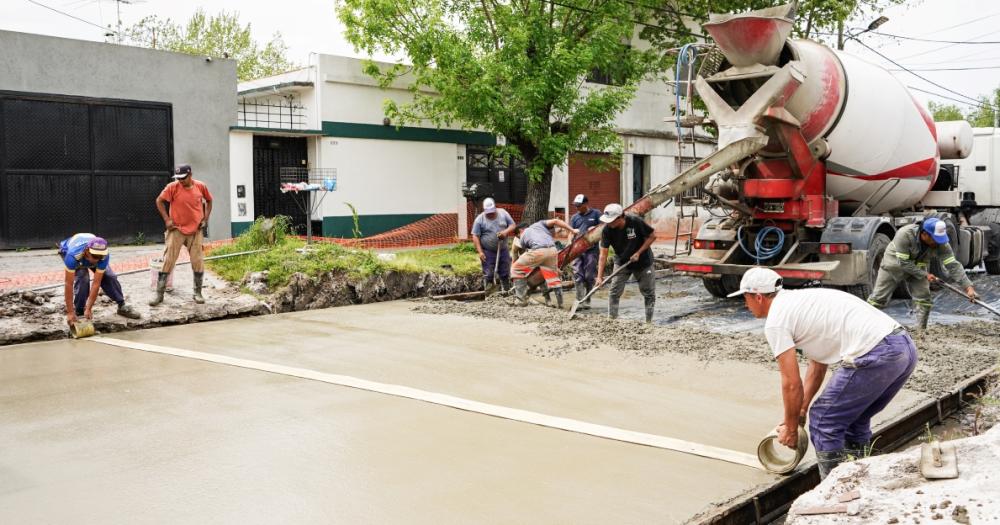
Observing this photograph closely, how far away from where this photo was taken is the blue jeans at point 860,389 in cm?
414

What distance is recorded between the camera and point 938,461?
3643 mm

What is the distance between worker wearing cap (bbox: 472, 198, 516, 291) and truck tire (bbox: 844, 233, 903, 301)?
4.70 meters

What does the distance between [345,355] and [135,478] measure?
3.24 m

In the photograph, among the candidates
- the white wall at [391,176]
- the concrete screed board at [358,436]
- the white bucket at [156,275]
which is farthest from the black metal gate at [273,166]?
the concrete screed board at [358,436]

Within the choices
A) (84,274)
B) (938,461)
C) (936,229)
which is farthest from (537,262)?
(938,461)

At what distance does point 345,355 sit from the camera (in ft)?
24.9

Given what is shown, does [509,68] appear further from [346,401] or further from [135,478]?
[135,478]

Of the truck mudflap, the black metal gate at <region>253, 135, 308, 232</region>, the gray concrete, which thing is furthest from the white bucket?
the black metal gate at <region>253, 135, 308, 232</region>

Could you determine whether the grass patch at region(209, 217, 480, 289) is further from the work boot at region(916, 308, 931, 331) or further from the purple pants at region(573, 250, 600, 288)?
the work boot at region(916, 308, 931, 331)

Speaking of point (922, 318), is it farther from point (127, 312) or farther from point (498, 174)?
point (498, 174)

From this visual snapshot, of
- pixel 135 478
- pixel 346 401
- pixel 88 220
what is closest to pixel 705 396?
pixel 346 401

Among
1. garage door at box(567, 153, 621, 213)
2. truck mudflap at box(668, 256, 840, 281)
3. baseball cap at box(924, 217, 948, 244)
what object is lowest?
truck mudflap at box(668, 256, 840, 281)

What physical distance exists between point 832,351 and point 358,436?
9.48 feet

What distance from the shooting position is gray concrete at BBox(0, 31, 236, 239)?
13234mm
